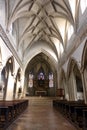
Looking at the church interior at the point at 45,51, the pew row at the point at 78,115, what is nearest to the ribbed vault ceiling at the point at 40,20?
the church interior at the point at 45,51

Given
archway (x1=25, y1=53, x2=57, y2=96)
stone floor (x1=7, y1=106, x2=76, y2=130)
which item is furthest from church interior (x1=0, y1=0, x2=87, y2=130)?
archway (x1=25, y1=53, x2=57, y2=96)

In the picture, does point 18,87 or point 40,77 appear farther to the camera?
point 40,77

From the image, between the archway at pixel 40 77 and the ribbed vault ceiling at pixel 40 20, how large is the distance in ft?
31.3

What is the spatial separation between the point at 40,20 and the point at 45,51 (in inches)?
306

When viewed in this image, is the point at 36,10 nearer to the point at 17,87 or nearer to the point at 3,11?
the point at 3,11

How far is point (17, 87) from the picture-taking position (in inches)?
842

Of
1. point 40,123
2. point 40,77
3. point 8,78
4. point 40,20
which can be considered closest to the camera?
point 40,123

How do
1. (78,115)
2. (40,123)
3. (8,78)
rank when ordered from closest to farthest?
(40,123)
(78,115)
(8,78)

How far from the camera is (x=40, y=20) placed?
60.0 feet

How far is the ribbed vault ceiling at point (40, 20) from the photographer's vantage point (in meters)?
13.9

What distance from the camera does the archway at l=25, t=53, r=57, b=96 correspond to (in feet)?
106

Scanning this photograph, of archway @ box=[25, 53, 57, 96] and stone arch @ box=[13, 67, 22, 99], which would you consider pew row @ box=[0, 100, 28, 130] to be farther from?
archway @ box=[25, 53, 57, 96]

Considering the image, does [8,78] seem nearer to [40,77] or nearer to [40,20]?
[40,20]

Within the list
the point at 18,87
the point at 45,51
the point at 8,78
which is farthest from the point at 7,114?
the point at 45,51
